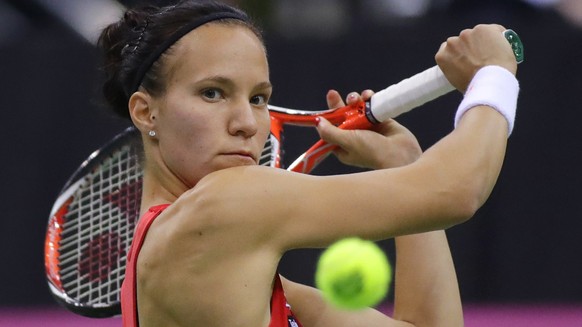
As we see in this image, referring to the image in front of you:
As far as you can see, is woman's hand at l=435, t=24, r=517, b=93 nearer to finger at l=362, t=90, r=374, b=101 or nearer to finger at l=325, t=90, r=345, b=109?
finger at l=362, t=90, r=374, b=101

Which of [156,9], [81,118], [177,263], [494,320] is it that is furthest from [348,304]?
[81,118]

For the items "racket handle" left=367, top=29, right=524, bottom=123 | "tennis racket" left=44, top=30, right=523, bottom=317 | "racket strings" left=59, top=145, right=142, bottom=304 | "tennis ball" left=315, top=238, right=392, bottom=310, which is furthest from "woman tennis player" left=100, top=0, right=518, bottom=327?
"racket strings" left=59, top=145, right=142, bottom=304

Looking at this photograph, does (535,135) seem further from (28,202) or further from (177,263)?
(177,263)

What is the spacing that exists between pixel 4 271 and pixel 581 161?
2.47m

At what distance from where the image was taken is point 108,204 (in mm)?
3279

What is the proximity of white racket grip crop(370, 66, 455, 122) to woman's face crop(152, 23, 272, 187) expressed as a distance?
0.51 meters

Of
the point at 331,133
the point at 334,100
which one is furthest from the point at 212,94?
the point at 334,100

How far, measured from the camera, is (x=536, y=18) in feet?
16.2

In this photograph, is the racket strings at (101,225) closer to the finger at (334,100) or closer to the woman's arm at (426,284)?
the finger at (334,100)

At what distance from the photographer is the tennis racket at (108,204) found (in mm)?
3086

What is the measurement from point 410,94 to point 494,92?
0.61m

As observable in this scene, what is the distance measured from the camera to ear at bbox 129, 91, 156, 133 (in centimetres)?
258

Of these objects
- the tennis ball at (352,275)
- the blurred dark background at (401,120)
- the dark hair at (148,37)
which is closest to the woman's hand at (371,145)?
the tennis ball at (352,275)

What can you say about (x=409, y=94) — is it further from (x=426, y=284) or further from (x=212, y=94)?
(x=212, y=94)
